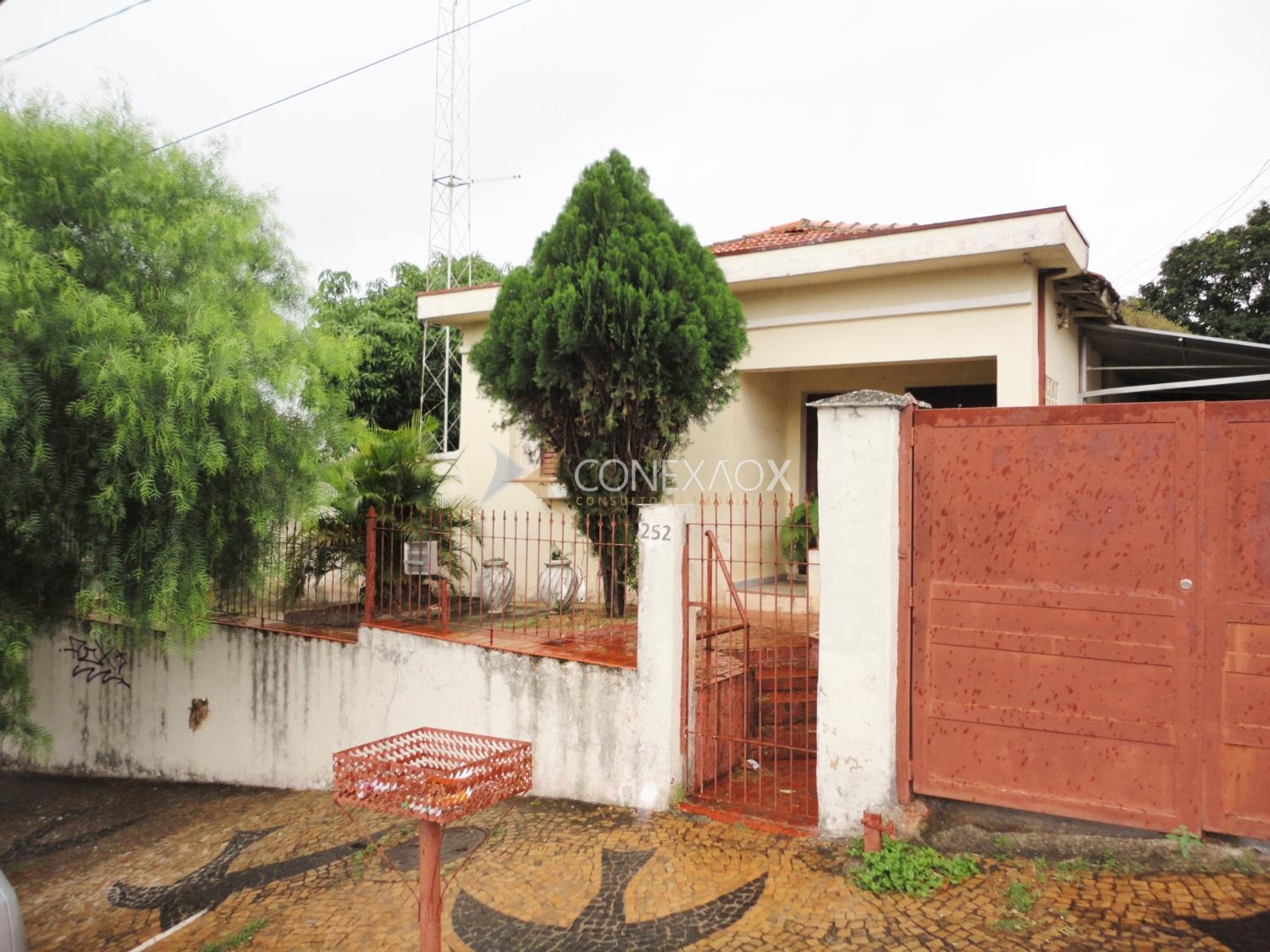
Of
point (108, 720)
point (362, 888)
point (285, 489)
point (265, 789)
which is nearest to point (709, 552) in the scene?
point (362, 888)

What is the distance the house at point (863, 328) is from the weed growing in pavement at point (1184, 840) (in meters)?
4.64

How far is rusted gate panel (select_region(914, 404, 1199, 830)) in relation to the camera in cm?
376

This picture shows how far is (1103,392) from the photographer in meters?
8.89

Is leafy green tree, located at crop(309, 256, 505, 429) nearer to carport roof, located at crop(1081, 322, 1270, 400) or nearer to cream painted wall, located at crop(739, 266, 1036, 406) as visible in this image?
cream painted wall, located at crop(739, 266, 1036, 406)

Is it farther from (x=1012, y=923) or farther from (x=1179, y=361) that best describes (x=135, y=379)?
(x=1179, y=361)

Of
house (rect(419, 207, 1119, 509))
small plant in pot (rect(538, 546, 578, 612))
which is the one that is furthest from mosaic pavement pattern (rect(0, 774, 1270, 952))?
house (rect(419, 207, 1119, 509))

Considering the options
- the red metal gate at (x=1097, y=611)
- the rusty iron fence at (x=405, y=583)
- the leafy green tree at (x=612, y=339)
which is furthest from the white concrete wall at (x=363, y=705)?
the leafy green tree at (x=612, y=339)

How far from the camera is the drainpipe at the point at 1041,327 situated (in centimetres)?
764

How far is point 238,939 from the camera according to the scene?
14.3 feet

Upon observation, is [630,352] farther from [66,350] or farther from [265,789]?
[265,789]

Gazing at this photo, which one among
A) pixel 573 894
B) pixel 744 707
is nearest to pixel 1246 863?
pixel 744 707

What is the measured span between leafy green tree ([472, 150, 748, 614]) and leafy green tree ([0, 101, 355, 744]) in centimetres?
185

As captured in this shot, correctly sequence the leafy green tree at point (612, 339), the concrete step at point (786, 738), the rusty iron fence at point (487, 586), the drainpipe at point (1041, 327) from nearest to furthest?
the concrete step at point (786, 738) → the rusty iron fence at point (487, 586) → the leafy green tree at point (612, 339) → the drainpipe at point (1041, 327)

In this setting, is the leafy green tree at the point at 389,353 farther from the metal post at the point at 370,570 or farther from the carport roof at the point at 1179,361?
the carport roof at the point at 1179,361
